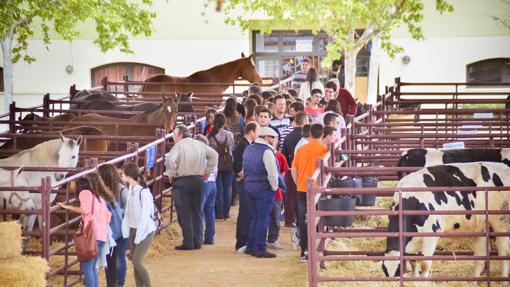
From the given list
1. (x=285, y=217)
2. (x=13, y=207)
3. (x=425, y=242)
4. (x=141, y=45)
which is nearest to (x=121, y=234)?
(x=13, y=207)

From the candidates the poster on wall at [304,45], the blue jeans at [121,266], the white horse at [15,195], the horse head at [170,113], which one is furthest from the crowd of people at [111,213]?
the poster on wall at [304,45]

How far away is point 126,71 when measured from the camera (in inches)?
1396

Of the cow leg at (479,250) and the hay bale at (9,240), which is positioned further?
the cow leg at (479,250)

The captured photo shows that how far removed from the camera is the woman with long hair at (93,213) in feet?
37.4

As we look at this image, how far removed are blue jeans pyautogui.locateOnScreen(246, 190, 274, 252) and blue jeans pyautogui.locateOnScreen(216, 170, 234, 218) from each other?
2294 mm

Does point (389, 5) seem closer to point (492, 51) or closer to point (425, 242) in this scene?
point (492, 51)

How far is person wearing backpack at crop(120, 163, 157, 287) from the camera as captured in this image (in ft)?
38.0

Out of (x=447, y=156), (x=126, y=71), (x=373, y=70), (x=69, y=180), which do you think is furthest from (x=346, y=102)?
(x=126, y=71)

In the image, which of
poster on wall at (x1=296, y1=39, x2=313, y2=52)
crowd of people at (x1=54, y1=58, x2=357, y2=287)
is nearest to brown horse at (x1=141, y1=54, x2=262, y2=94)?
crowd of people at (x1=54, y1=58, x2=357, y2=287)

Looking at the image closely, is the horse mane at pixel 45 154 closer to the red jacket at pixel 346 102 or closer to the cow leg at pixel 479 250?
the cow leg at pixel 479 250

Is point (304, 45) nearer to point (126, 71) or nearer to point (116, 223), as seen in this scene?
point (126, 71)

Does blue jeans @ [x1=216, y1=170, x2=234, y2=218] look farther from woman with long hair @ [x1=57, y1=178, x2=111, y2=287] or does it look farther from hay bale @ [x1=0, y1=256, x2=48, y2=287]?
Result: hay bale @ [x1=0, y1=256, x2=48, y2=287]

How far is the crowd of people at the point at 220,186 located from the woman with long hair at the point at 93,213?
10 millimetres

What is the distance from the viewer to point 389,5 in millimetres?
30609
